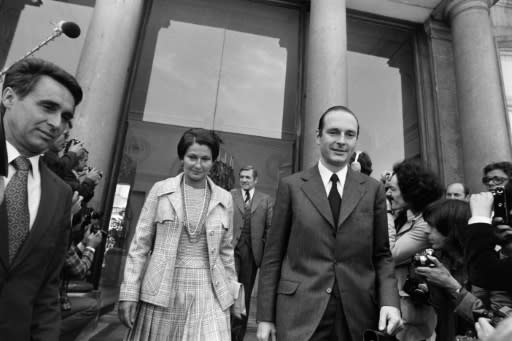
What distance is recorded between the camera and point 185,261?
8.34 feet

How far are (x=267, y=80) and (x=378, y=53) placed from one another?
328 cm

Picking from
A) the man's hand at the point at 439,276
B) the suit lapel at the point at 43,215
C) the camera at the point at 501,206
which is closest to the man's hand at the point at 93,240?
the suit lapel at the point at 43,215

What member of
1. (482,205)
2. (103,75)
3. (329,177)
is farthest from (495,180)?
(103,75)

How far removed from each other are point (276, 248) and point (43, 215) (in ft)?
3.88

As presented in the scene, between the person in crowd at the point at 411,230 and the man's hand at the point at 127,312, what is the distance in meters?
1.85

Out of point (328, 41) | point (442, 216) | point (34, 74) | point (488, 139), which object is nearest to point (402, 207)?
point (442, 216)

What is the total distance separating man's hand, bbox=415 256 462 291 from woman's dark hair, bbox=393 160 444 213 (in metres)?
0.78

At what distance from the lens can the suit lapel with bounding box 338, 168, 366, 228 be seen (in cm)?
196

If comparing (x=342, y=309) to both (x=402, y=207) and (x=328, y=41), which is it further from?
(x=328, y=41)

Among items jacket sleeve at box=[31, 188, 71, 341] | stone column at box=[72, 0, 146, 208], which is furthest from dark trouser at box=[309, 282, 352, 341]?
stone column at box=[72, 0, 146, 208]

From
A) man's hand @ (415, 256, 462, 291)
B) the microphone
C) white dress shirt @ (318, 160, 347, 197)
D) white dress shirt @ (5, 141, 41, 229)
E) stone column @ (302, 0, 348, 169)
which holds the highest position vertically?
stone column @ (302, 0, 348, 169)

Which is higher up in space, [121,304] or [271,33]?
[271,33]

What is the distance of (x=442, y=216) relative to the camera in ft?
8.07

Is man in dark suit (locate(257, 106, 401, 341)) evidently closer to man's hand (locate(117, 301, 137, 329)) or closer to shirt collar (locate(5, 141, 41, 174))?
man's hand (locate(117, 301, 137, 329))
